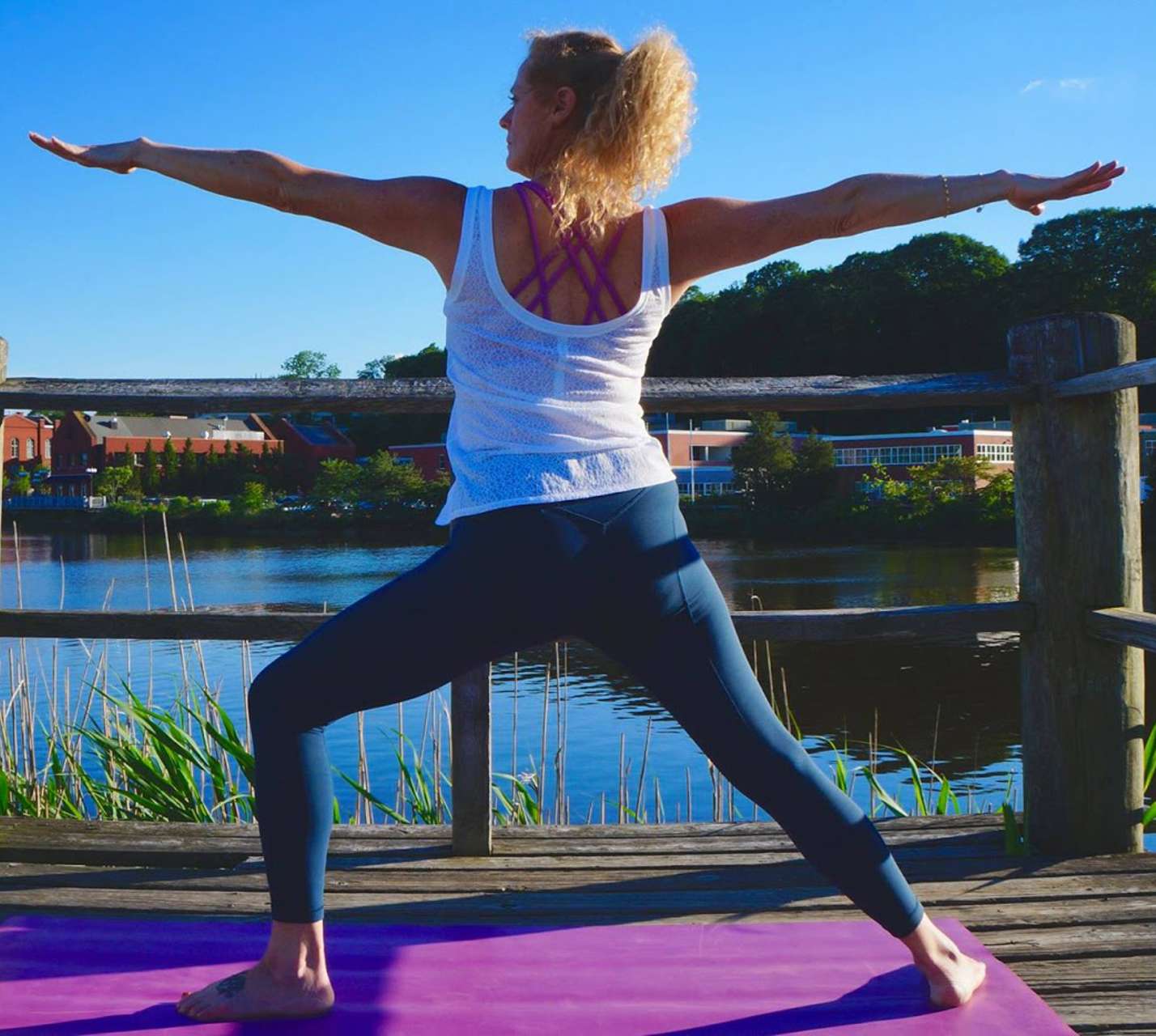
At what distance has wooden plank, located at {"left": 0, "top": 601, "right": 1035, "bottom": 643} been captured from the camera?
234 cm

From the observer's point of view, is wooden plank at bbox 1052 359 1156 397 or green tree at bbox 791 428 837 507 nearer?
wooden plank at bbox 1052 359 1156 397

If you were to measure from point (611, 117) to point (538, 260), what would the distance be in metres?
0.18

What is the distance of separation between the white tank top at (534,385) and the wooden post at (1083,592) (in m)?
1.26

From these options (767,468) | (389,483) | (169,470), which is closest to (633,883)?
(767,468)

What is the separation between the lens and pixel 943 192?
1500 millimetres

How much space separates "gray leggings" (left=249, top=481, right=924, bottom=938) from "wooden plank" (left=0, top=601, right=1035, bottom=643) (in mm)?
822

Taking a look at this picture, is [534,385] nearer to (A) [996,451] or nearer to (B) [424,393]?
(B) [424,393]

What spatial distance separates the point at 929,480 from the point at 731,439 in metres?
14.4

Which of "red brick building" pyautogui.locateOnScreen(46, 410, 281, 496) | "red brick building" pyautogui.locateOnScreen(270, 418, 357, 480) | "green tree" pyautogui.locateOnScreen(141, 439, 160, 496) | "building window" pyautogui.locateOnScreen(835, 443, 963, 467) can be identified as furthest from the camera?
"red brick building" pyautogui.locateOnScreen(270, 418, 357, 480)

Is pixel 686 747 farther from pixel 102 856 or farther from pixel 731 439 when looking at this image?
pixel 731 439

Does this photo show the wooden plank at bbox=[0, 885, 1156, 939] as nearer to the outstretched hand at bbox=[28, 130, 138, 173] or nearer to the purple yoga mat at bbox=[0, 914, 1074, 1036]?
the purple yoga mat at bbox=[0, 914, 1074, 1036]

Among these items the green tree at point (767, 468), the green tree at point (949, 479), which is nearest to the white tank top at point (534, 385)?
the green tree at point (949, 479)

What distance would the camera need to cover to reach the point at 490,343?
1.40 metres

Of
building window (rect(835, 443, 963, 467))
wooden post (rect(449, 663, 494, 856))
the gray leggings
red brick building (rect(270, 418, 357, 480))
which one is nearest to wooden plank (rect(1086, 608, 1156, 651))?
the gray leggings
